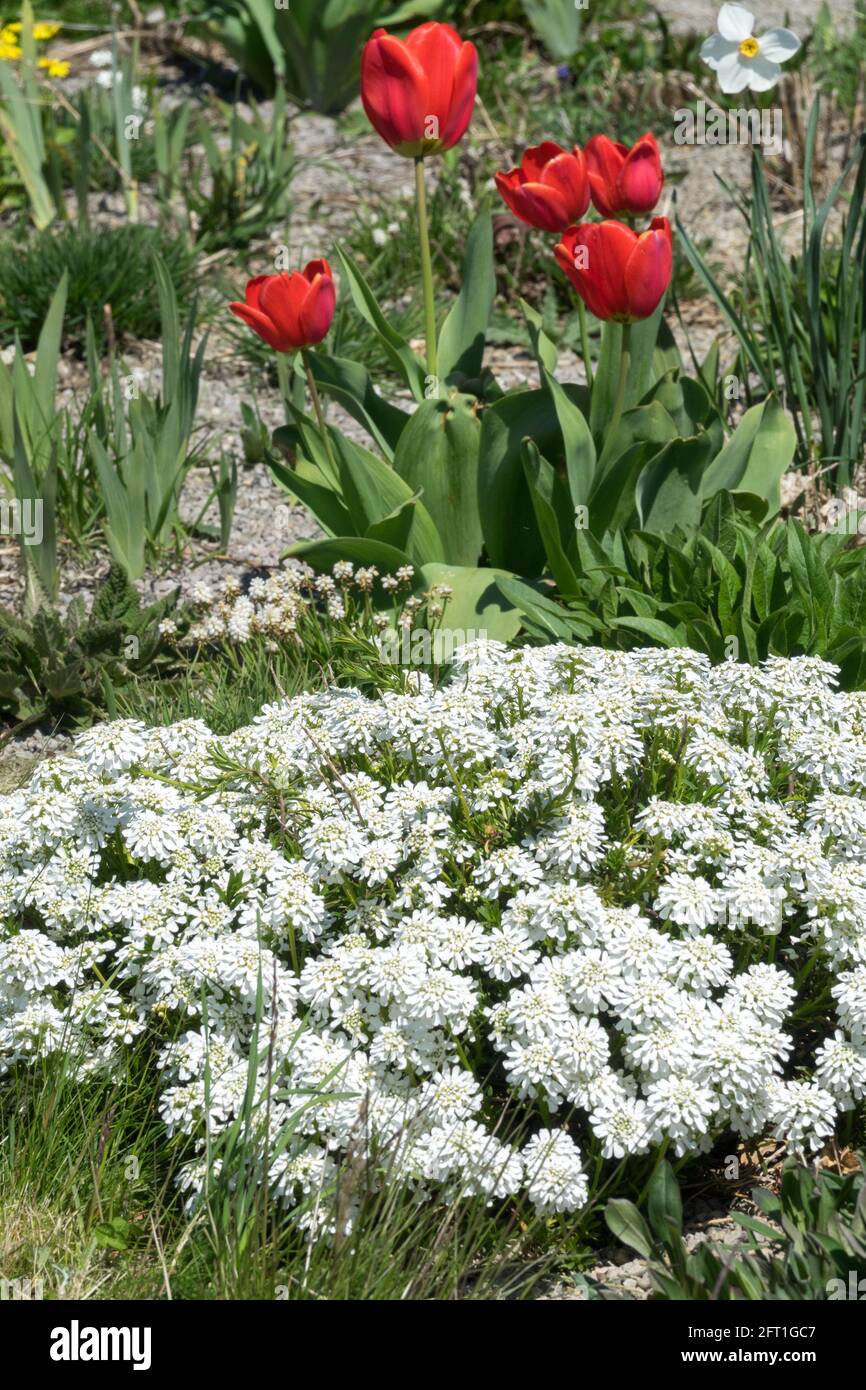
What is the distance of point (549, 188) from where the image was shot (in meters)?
3.14

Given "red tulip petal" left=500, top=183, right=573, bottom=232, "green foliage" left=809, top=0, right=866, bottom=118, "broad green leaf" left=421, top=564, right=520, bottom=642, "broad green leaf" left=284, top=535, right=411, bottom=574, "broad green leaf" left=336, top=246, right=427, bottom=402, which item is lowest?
"broad green leaf" left=421, top=564, right=520, bottom=642

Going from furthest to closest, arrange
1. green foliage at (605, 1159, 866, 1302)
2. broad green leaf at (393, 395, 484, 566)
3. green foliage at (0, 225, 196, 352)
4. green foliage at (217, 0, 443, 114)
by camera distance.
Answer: green foliage at (217, 0, 443, 114) < green foliage at (0, 225, 196, 352) < broad green leaf at (393, 395, 484, 566) < green foliage at (605, 1159, 866, 1302)

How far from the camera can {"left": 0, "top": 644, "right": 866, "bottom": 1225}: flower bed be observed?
6.81ft

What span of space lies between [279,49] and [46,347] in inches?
127

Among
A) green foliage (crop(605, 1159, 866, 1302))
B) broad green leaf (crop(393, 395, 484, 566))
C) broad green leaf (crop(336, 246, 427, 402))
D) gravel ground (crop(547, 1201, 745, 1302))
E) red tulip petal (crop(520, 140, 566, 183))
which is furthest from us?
broad green leaf (crop(336, 246, 427, 402))

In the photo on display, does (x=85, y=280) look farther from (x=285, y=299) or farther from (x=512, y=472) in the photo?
(x=512, y=472)

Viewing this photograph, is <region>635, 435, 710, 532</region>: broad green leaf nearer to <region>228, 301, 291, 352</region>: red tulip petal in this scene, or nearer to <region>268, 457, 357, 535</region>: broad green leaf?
<region>268, 457, 357, 535</region>: broad green leaf

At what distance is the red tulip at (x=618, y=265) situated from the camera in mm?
2889

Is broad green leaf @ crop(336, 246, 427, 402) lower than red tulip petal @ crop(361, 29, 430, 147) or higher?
lower

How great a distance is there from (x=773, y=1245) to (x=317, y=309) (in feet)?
7.09

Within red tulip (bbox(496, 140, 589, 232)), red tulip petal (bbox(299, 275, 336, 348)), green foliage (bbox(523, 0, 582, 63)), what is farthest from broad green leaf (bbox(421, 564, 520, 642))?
green foliage (bbox(523, 0, 582, 63))

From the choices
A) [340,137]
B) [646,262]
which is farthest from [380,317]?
[340,137]

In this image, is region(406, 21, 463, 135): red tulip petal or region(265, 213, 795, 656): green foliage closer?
region(406, 21, 463, 135): red tulip petal

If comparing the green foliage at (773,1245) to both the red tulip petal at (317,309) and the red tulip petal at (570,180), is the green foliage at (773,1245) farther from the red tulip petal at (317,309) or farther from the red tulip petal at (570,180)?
the red tulip petal at (570,180)
